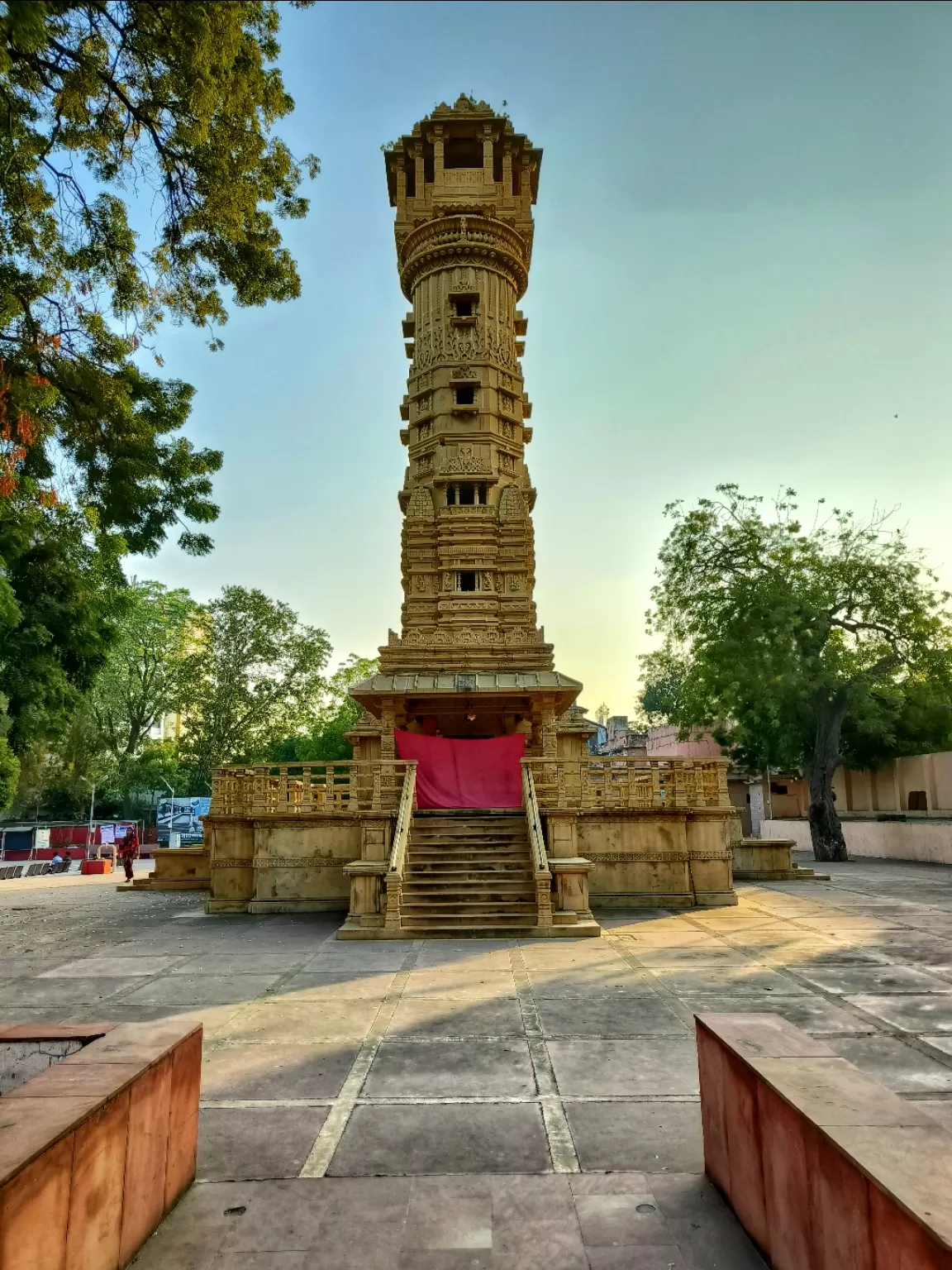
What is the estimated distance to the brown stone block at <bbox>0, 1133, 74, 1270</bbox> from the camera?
2.34 metres

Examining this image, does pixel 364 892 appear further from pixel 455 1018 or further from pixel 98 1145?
pixel 98 1145

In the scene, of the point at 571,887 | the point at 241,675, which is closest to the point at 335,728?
the point at 241,675

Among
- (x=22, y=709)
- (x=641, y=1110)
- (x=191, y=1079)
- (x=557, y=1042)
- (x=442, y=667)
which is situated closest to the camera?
(x=191, y=1079)

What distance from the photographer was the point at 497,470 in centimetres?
2395

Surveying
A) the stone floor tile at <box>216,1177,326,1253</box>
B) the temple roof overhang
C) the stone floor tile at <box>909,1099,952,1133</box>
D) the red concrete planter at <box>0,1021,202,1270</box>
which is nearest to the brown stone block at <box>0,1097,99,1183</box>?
the red concrete planter at <box>0,1021,202,1270</box>

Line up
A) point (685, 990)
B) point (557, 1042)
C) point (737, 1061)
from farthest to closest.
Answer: point (685, 990), point (557, 1042), point (737, 1061)

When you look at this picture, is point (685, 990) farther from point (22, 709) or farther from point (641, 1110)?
point (22, 709)

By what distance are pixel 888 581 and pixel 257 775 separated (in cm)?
1968

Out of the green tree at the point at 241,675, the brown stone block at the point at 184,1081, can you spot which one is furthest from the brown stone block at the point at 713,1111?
the green tree at the point at 241,675

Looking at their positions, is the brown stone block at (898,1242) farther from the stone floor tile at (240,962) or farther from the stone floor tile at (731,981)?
the stone floor tile at (240,962)

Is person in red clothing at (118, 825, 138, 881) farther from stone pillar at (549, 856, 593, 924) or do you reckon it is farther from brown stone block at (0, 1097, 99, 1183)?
brown stone block at (0, 1097, 99, 1183)

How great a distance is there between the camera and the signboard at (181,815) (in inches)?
1511

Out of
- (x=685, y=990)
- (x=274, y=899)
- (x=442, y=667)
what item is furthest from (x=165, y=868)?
(x=685, y=990)

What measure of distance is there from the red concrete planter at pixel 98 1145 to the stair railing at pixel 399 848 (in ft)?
25.7
